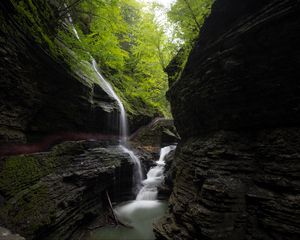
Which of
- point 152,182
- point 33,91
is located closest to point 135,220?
point 152,182

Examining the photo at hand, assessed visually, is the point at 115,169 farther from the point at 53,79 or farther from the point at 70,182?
the point at 53,79

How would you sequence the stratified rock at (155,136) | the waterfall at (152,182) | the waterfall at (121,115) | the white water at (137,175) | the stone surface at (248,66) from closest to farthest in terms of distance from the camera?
the stone surface at (248,66) < the waterfall at (152,182) < the white water at (137,175) < the waterfall at (121,115) < the stratified rock at (155,136)

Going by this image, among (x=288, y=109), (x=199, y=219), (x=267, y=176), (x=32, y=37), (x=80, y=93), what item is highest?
(x=32, y=37)

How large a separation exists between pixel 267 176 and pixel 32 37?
8700mm

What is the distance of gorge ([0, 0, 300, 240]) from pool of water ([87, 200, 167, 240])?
5 centimetres

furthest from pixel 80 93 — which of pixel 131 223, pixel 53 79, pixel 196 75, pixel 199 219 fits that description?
pixel 199 219

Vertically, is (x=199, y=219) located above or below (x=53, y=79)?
below

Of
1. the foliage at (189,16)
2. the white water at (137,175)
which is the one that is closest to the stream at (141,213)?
the white water at (137,175)

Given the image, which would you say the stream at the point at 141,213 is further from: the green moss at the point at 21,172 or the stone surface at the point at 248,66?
the stone surface at the point at 248,66

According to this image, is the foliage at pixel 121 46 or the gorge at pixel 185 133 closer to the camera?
the gorge at pixel 185 133

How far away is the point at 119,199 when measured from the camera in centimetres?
1015

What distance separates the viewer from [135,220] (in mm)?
8062

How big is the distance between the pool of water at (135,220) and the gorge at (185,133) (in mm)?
51

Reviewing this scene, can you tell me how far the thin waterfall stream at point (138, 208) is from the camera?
6.78m
